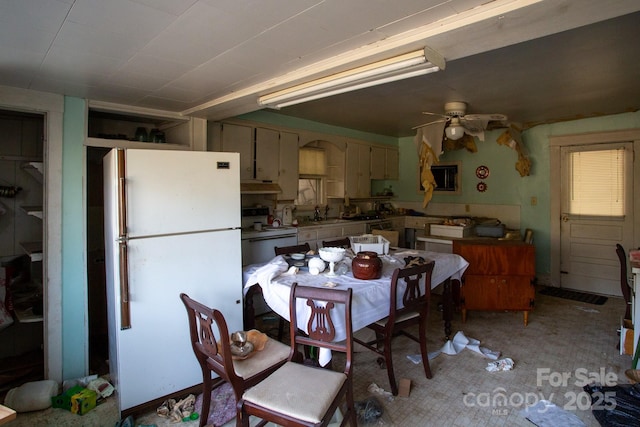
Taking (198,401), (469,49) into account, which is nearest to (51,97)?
(198,401)

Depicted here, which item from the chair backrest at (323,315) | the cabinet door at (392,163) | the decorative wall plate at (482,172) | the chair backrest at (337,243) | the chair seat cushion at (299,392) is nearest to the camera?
the chair seat cushion at (299,392)

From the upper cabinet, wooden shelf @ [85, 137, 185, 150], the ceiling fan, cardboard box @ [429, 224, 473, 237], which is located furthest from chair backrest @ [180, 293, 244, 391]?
cardboard box @ [429, 224, 473, 237]

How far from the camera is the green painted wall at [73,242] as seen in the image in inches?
108

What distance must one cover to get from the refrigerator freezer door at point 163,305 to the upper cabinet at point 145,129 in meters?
1.14

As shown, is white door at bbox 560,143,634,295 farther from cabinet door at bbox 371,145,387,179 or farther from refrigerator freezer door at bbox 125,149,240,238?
refrigerator freezer door at bbox 125,149,240,238

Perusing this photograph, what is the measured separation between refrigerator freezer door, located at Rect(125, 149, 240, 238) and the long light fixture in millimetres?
635

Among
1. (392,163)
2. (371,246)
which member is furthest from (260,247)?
(392,163)

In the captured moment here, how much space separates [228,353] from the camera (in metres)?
1.84

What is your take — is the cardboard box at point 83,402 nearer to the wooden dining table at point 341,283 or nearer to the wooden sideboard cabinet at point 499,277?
the wooden dining table at point 341,283

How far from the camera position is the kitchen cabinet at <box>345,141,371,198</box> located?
5523 millimetres

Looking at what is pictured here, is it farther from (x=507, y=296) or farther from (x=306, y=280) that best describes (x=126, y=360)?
(x=507, y=296)

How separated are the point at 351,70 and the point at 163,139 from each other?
2.14m

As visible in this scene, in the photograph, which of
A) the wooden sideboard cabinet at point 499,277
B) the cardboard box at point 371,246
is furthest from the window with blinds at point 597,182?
the cardboard box at point 371,246

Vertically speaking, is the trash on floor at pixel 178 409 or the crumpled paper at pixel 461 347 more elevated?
the crumpled paper at pixel 461 347
